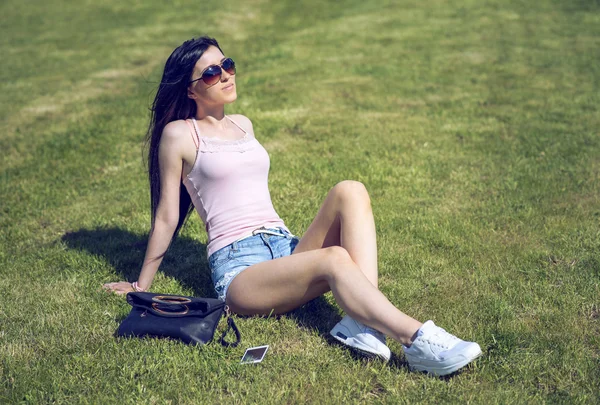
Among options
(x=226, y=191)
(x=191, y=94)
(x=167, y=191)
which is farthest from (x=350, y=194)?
(x=191, y=94)

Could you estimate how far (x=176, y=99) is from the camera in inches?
203


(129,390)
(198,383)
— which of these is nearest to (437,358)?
(198,383)

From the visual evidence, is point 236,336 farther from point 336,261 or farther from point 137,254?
point 137,254

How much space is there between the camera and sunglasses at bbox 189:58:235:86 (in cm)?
498

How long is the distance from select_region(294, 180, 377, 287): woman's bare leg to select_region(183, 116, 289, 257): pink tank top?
1.32 ft

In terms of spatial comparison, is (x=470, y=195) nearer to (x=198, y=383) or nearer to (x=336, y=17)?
(x=198, y=383)

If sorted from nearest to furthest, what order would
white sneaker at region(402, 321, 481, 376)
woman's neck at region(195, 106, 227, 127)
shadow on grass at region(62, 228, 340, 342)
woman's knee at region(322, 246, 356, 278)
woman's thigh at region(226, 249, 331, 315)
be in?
white sneaker at region(402, 321, 481, 376), woman's knee at region(322, 246, 356, 278), woman's thigh at region(226, 249, 331, 315), shadow on grass at region(62, 228, 340, 342), woman's neck at region(195, 106, 227, 127)

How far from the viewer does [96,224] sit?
7.05 meters

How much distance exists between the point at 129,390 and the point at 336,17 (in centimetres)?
1804

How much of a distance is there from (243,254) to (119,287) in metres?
1.25

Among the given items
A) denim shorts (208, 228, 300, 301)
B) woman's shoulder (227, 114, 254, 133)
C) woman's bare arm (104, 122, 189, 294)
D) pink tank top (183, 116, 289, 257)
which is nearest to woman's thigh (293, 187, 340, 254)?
denim shorts (208, 228, 300, 301)

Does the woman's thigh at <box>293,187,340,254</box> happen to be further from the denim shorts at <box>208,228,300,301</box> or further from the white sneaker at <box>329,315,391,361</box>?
the white sneaker at <box>329,315,391,361</box>

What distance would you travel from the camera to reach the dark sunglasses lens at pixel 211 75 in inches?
196

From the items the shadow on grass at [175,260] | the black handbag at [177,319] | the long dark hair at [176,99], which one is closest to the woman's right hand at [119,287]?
the shadow on grass at [175,260]
